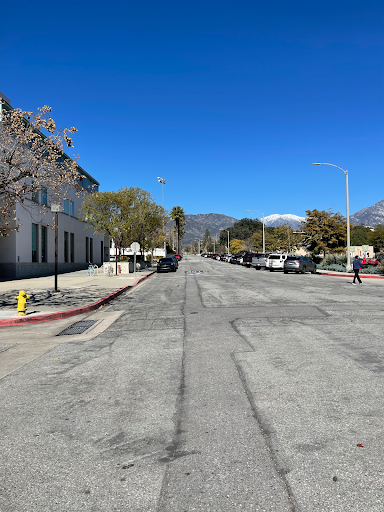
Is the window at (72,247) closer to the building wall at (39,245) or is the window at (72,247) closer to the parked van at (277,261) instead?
the building wall at (39,245)

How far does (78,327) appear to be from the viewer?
10508 millimetres

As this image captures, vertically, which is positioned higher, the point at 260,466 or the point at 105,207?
the point at 105,207

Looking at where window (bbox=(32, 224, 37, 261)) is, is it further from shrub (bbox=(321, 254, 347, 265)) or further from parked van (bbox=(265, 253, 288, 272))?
shrub (bbox=(321, 254, 347, 265))

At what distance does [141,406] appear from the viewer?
4.63 m

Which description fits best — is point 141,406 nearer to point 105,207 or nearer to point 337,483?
point 337,483

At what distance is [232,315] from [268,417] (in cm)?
746

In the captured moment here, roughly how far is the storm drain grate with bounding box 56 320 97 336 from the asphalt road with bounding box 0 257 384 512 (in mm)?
1543

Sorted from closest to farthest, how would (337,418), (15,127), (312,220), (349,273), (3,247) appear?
(337,418) < (15,127) < (3,247) < (349,273) < (312,220)

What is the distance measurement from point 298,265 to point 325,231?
54.7 ft

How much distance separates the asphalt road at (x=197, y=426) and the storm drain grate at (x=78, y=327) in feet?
5.06

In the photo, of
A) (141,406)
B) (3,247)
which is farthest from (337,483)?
(3,247)

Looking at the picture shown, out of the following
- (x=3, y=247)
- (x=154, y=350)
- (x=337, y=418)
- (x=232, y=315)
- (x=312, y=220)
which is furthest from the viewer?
(x=312, y=220)

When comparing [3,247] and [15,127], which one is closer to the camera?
[15,127]

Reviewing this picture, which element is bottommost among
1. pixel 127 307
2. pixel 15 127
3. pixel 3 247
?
pixel 127 307
